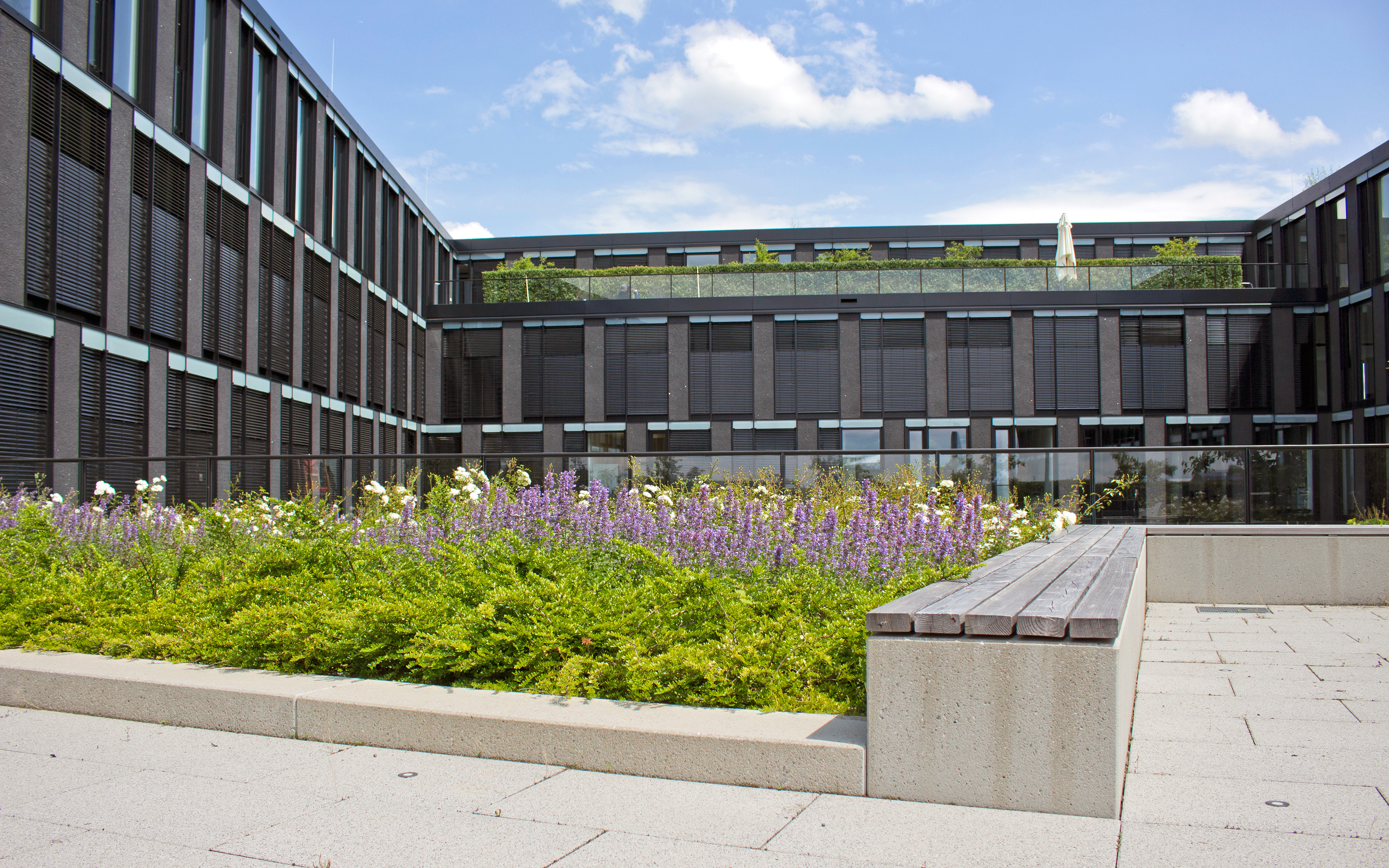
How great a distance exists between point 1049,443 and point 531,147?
19730 mm

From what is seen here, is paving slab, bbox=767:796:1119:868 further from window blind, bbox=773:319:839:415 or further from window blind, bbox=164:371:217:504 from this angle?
window blind, bbox=773:319:839:415

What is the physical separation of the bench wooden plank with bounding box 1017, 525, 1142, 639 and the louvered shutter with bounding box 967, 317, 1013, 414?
23241 millimetres

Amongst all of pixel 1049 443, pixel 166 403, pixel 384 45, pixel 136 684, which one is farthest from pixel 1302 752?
pixel 1049 443

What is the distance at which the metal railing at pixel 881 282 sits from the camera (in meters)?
27.9

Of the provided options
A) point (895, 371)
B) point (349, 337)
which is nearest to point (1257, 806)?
point (895, 371)

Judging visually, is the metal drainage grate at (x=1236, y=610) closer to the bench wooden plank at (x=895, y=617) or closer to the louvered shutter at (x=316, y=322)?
the bench wooden plank at (x=895, y=617)

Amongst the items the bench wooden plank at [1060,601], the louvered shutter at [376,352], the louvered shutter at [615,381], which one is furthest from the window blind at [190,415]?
the bench wooden plank at [1060,601]

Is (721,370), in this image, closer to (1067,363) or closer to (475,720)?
(1067,363)

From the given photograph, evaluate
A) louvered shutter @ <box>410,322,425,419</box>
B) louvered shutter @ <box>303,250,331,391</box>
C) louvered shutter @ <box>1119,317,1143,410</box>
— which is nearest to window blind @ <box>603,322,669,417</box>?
louvered shutter @ <box>410,322,425,419</box>

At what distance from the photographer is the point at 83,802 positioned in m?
3.42

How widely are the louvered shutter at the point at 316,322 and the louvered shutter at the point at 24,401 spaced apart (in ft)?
28.4

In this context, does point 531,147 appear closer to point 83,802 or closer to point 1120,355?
point 83,802

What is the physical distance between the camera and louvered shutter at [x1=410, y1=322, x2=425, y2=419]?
3058cm

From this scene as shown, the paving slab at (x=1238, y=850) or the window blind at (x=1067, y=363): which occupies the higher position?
the window blind at (x=1067, y=363)
